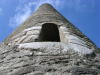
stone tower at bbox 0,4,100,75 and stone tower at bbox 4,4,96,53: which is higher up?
stone tower at bbox 4,4,96,53

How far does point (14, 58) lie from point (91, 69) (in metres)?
0.72

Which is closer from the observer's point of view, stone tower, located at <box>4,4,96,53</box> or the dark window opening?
stone tower, located at <box>4,4,96,53</box>

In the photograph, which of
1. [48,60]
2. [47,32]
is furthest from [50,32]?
[48,60]

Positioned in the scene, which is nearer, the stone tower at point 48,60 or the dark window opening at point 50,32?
the stone tower at point 48,60

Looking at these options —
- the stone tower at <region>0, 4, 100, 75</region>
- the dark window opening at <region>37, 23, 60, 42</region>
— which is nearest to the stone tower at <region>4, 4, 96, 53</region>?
the dark window opening at <region>37, 23, 60, 42</region>

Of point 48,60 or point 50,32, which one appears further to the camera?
point 50,32

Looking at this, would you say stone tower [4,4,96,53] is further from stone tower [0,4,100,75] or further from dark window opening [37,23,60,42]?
stone tower [0,4,100,75]

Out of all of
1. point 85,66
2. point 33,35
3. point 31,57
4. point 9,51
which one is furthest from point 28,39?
point 85,66

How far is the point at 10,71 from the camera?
8.45 ft

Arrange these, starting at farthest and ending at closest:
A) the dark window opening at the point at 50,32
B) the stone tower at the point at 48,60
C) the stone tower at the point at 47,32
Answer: the dark window opening at the point at 50,32, the stone tower at the point at 47,32, the stone tower at the point at 48,60

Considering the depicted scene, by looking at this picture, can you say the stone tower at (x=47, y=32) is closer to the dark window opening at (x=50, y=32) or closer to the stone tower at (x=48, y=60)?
the dark window opening at (x=50, y=32)

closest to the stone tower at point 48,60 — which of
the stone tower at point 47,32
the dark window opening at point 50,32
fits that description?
the stone tower at point 47,32

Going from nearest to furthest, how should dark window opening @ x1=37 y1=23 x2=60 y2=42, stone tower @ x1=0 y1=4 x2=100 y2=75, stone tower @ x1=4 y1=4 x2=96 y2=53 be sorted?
stone tower @ x1=0 y1=4 x2=100 y2=75, stone tower @ x1=4 y1=4 x2=96 y2=53, dark window opening @ x1=37 y1=23 x2=60 y2=42

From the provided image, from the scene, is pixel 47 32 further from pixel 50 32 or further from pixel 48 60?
pixel 48 60
